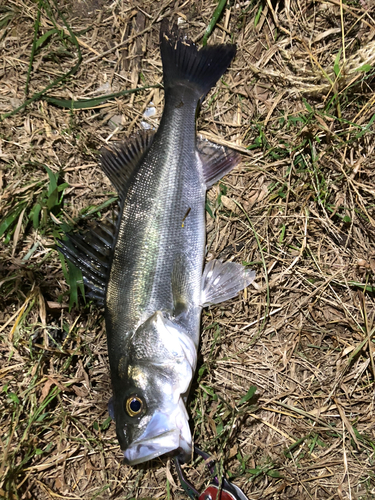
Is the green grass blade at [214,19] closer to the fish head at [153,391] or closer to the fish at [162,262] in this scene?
the fish at [162,262]

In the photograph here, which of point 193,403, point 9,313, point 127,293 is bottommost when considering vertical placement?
point 193,403

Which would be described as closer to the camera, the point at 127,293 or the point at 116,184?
the point at 127,293

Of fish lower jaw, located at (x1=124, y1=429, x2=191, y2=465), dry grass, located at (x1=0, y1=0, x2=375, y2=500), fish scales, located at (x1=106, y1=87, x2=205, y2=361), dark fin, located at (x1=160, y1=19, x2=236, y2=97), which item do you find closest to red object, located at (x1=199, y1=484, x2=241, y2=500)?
dry grass, located at (x1=0, y1=0, x2=375, y2=500)

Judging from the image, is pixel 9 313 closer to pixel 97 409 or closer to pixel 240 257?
pixel 97 409

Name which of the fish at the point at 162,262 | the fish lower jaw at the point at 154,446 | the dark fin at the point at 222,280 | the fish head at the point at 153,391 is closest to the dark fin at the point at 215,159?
the fish at the point at 162,262

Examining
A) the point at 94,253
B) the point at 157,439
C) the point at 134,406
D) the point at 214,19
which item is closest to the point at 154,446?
the point at 157,439

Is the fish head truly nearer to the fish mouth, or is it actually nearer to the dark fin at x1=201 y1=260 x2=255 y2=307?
the fish mouth

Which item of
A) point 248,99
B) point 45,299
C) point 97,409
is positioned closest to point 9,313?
point 45,299
